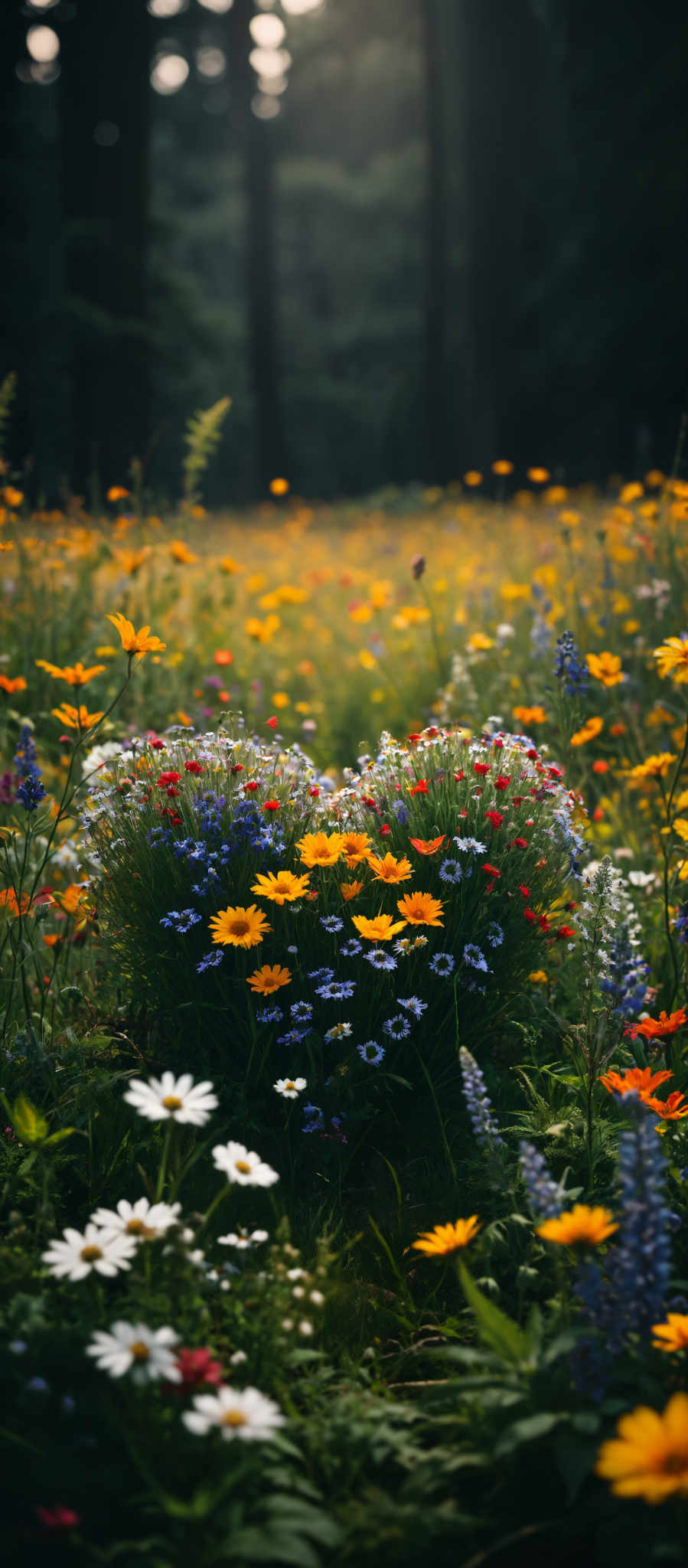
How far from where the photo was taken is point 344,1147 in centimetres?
199

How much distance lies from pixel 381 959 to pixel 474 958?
23cm

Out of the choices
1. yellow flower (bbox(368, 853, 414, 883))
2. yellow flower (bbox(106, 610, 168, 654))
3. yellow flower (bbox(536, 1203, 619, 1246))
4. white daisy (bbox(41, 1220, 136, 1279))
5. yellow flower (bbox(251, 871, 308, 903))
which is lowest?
A: white daisy (bbox(41, 1220, 136, 1279))

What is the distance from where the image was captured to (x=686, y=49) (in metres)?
11.2

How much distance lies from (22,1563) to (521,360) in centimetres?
1755

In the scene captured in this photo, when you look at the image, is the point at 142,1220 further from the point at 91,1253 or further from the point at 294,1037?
the point at 294,1037

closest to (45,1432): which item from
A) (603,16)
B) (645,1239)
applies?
(645,1239)

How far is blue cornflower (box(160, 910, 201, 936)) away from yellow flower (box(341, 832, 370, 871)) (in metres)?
0.32

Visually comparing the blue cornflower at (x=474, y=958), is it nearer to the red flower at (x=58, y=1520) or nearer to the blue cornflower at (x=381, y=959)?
the blue cornflower at (x=381, y=959)

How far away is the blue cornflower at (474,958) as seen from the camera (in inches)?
75.9

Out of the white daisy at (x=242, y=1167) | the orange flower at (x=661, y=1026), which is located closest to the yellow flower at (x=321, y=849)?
the white daisy at (x=242, y=1167)

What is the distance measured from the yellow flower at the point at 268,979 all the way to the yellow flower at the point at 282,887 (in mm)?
132

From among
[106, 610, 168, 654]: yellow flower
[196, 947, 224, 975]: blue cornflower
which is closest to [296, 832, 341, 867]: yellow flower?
[196, 947, 224, 975]: blue cornflower

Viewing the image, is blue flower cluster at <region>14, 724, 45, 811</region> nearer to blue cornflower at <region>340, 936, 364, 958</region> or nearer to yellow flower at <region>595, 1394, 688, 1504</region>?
blue cornflower at <region>340, 936, 364, 958</region>

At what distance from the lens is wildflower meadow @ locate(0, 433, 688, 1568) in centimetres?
120
